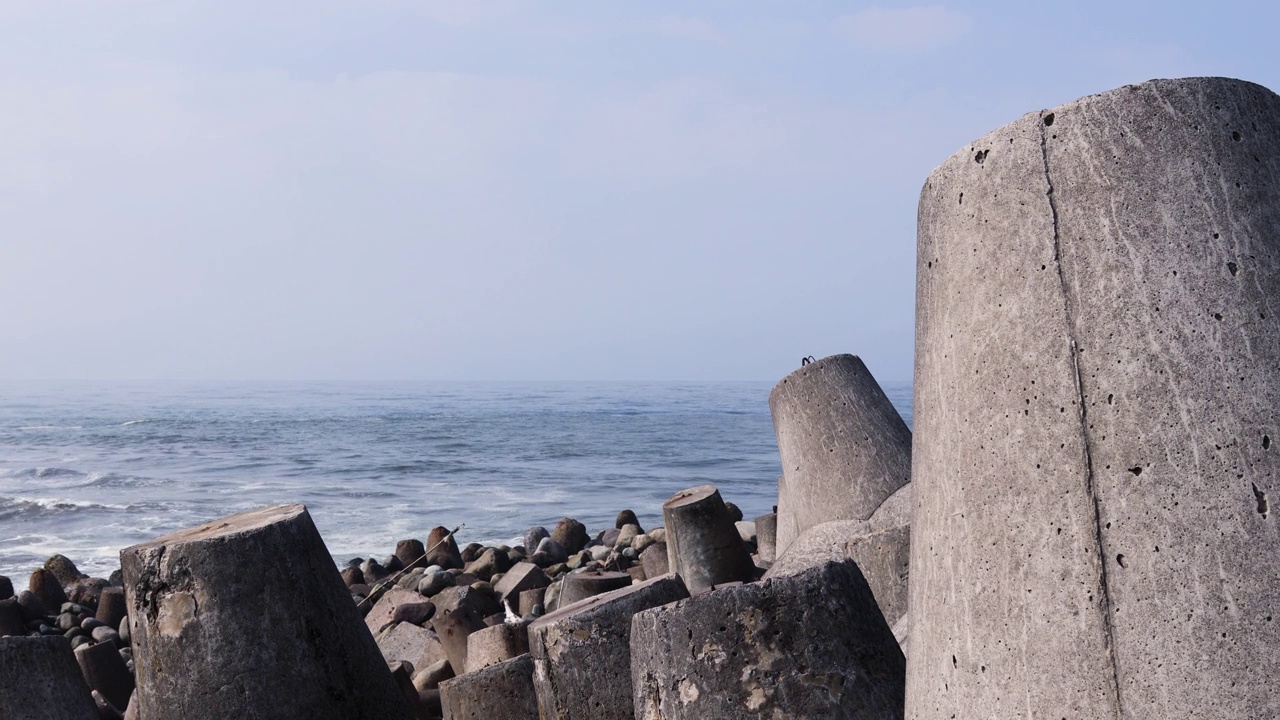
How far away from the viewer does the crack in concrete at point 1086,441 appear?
189cm

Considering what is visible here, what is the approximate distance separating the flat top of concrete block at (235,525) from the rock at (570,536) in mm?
7426

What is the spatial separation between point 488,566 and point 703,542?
11.8 feet

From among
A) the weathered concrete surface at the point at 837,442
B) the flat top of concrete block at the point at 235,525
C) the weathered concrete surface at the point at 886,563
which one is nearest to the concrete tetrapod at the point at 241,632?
the flat top of concrete block at the point at 235,525

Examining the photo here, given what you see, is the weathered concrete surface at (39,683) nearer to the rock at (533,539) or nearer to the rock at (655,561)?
the rock at (655,561)

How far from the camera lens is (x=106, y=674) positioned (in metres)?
6.16

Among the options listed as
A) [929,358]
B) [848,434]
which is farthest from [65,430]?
[929,358]

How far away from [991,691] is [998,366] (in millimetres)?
568

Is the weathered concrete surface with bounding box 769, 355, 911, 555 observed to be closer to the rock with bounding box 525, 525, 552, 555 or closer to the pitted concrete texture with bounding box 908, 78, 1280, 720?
the pitted concrete texture with bounding box 908, 78, 1280, 720

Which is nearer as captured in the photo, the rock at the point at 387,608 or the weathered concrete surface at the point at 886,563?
the weathered concrete surface at the point at 886,563

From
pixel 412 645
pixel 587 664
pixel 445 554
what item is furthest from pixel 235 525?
pixel 445 554

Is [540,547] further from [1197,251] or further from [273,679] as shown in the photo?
[1197,251]

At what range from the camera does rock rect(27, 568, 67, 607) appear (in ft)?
30.6

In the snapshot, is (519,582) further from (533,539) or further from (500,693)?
(500,693)

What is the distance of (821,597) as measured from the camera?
9.24ft
